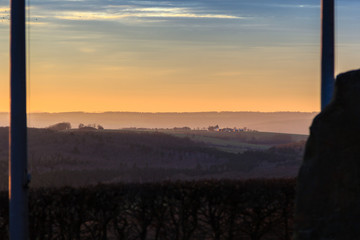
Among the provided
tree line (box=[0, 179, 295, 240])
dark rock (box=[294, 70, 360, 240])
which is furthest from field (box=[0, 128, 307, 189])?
dark rock (box=[294, 70, 360, 240])

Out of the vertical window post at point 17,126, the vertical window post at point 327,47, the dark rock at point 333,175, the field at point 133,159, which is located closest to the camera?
the dark rock at point 333,175

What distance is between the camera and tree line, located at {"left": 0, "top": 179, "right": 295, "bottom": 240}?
1107 cm

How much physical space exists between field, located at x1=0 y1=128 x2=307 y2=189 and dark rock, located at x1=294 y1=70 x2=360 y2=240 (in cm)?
1913

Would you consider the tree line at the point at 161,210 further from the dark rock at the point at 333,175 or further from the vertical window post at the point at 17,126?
the dark rock at the point at 333,175

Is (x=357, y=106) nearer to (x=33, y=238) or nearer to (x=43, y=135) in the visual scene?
(x=33, y=238)

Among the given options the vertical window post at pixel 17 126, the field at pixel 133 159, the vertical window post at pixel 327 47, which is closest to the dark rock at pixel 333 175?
Answer: the vertical window post at pixel 327 47

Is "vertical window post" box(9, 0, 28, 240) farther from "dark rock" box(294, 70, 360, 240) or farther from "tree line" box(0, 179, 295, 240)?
"dark rock" box(294, 70, 360, 240)

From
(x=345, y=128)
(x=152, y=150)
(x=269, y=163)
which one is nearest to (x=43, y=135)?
(x=152, y=150)

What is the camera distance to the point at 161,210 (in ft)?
37.2

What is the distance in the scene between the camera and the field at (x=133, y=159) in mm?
28203

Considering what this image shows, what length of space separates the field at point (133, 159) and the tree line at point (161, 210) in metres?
14.6

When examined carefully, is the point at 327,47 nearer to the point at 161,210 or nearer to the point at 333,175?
the point at 333,175

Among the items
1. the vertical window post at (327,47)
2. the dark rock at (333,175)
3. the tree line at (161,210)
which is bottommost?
the tree line at (161,210)

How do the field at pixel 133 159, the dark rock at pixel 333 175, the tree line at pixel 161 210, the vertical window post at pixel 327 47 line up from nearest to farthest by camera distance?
the dark rock at pixel 333 175
the vertical window post at pixel 327 47
the tree line at pixel 161 210
the field at pixel 133 159
